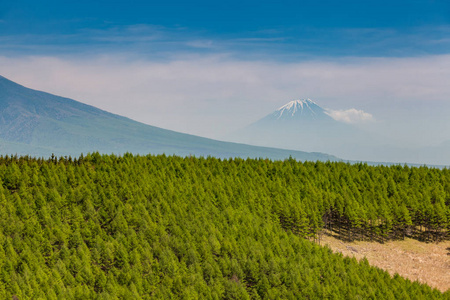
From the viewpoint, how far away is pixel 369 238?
4822cm

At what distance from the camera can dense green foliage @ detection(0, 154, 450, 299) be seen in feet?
104

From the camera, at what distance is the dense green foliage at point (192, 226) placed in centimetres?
3159

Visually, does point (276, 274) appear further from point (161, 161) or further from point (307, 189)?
point (161, 161)

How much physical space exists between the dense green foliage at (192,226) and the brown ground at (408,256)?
1.89 meters

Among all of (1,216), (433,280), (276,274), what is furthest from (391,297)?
(1,216)

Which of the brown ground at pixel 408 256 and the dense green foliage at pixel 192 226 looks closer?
the dense green foliage at pixel 192 226

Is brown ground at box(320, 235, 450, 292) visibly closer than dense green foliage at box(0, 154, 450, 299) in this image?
No

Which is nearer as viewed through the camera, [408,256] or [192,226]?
[192,226]

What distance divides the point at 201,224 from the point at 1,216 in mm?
15617

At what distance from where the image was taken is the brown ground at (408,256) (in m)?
41.8

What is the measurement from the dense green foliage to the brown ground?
74.3 inches

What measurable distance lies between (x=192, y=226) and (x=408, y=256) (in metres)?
21.7

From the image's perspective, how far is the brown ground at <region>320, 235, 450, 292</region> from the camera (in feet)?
137

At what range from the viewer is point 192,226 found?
3853 cm
